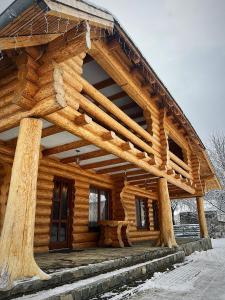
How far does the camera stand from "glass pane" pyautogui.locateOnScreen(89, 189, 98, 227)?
27.2ft

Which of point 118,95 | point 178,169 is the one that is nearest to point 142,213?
point 178,169

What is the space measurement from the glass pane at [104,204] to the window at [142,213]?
345 cm

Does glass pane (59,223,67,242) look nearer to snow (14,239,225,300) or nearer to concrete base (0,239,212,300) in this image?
concrete base (0,239,212,300)

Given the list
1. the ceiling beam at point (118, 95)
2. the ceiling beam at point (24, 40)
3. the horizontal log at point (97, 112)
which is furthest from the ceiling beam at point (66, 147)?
the ceiling beam at point (118, 95)

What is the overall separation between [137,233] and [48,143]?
7.39 metres

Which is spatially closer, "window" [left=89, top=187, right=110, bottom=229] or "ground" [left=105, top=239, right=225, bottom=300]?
"ground" [left=105, top=239, right=225, bottom=300]

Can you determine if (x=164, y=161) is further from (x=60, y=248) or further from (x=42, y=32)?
(x=42, y=32)

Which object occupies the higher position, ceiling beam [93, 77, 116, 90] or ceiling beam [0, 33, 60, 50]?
ceiling beam [93, 77, 116, 90]

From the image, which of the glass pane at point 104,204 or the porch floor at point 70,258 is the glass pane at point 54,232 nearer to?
the porch floor at point 70,258

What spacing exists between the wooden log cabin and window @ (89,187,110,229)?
0.12 ft

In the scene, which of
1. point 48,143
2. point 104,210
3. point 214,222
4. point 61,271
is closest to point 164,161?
point 104,210

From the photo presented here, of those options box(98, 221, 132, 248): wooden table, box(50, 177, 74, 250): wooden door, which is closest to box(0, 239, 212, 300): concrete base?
box(98, 221, 132, 248): wooden table

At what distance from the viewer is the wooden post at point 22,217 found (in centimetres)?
289

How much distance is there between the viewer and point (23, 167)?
343 cm
